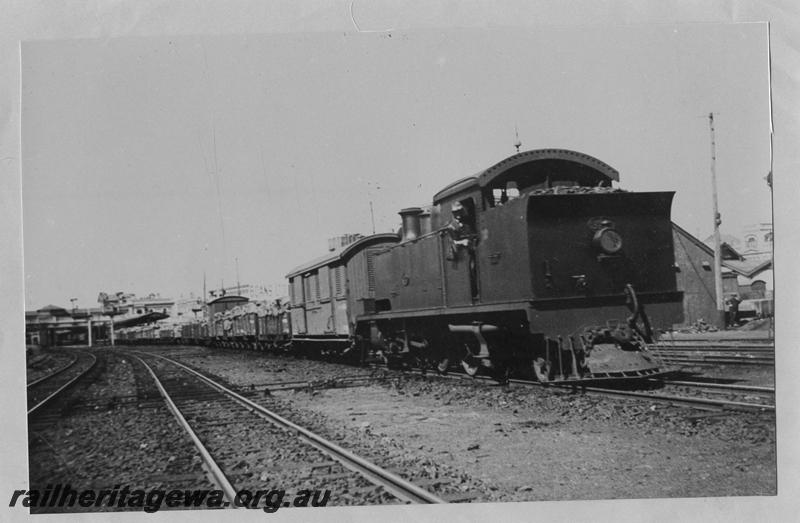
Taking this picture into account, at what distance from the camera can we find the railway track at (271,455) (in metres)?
4.50

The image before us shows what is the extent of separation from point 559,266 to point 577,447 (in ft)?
5.55

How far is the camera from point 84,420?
19.9ft

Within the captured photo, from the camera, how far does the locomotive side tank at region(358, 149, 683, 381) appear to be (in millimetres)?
5711

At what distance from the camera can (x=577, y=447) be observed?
4.80m

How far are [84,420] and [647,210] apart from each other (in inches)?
227

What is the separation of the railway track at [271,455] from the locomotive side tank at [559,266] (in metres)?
2.02

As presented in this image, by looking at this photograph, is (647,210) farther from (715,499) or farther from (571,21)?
(715,499)

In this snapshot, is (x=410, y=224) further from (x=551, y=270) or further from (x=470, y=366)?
(x=551, y=270)

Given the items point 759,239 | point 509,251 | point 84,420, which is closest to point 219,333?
point 84,420

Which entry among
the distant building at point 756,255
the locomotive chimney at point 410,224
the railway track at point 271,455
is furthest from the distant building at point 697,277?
the railway track at point 271,455

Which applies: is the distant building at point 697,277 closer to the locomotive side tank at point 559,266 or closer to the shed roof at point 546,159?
the locomotive side tank at point 559,266

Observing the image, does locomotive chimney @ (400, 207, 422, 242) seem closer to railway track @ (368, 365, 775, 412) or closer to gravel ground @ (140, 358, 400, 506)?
railway track @ (368, 365, 775, 412)

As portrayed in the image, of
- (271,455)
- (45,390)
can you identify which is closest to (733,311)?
(271,455)

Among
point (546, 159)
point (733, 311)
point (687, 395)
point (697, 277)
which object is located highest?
point (546, 159)
